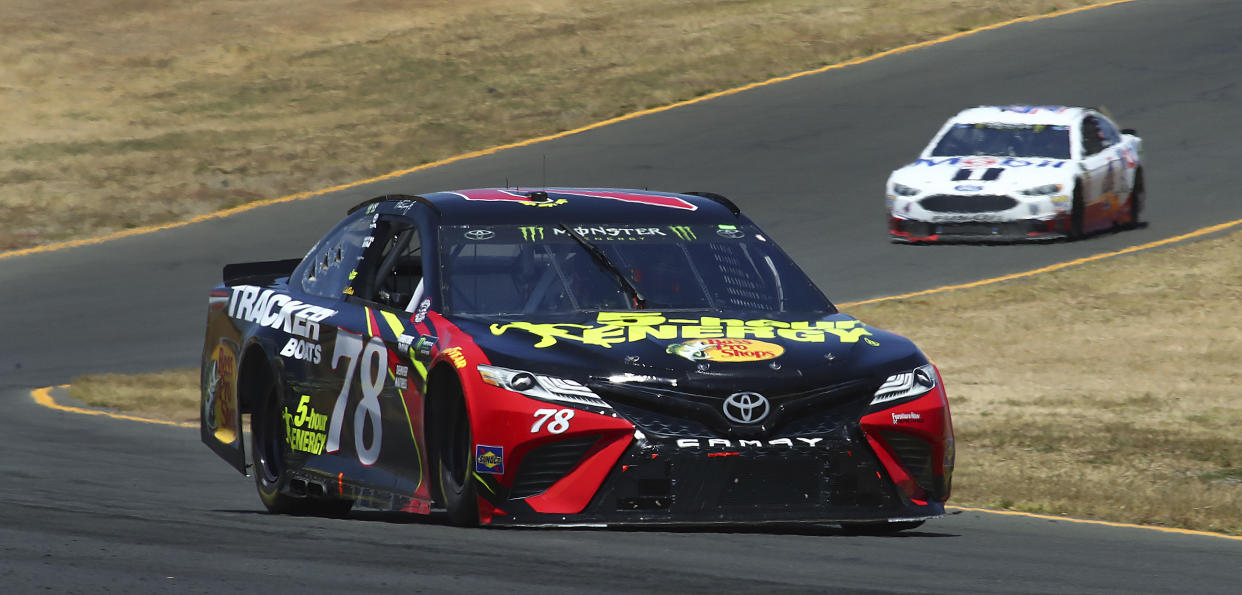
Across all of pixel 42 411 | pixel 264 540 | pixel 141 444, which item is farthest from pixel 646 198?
pixel 42 411

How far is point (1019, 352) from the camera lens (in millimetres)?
17750

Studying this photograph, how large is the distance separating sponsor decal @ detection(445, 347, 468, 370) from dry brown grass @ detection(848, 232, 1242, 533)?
12.6 feet

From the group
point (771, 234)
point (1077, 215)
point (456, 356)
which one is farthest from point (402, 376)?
point (1077, 215)

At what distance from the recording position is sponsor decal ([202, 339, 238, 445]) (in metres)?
9.88

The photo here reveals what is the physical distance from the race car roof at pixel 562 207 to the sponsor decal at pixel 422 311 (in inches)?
19.8

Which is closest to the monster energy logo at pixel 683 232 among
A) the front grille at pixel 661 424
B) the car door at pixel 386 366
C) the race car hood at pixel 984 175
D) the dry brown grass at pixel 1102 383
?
the car door at pixel 386 366

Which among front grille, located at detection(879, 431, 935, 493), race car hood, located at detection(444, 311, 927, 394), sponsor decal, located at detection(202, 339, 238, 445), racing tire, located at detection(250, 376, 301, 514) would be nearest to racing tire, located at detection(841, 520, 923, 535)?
front grille, located at detection(879, 431, 935, 493)

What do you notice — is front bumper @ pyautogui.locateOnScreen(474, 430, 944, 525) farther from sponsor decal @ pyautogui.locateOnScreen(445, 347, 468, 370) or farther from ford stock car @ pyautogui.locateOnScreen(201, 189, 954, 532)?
sponsor decal @ pyautogui.locateOnScreen(445, 347, 468, 370)

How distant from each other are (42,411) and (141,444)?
8.98 ft

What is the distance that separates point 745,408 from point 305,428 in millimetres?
2547

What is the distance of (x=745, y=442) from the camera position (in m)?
7.41

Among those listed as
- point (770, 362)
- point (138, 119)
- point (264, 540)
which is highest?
point (770, 362)

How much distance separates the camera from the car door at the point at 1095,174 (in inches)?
877

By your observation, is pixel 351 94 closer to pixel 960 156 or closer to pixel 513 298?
pixel 960 156
